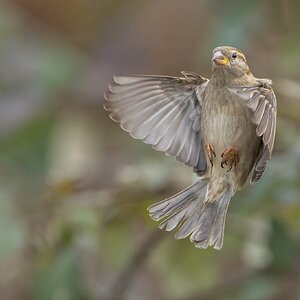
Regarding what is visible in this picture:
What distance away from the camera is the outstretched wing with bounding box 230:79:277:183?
1686mm

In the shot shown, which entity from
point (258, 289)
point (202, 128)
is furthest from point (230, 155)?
point (258, 289)

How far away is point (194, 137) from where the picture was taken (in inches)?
81.4

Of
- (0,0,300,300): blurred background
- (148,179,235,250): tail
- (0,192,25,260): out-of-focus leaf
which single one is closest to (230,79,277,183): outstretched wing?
(148,179,235,250): tail

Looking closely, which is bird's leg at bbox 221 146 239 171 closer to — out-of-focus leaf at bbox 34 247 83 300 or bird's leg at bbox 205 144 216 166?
bird's leg at bbox 205 144 216 166

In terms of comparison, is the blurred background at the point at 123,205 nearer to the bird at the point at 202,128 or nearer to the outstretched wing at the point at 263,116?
the bird at the point at 202,128

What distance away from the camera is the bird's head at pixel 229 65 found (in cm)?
193

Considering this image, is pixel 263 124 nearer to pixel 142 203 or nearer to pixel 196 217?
pixel 196 217

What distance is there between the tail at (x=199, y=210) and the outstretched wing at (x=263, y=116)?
0.45ft

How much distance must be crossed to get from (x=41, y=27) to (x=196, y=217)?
140 inches

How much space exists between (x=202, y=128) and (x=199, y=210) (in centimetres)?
15

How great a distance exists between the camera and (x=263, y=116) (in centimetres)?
172

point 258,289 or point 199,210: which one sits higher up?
point 258,289

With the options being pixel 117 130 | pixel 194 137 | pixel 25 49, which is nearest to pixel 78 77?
pixel 25 49

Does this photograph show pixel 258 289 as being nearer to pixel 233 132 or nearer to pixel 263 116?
pixel 233 132
